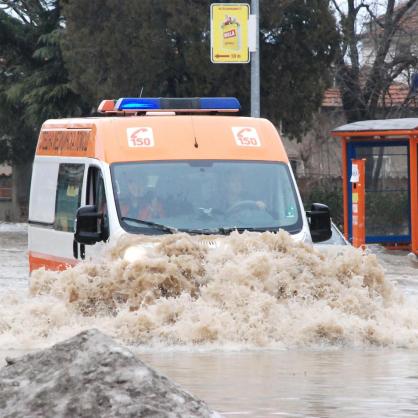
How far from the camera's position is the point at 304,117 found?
→ 3409 cm

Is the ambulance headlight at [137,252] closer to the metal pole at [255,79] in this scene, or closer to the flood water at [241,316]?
the flood water at [241,316]

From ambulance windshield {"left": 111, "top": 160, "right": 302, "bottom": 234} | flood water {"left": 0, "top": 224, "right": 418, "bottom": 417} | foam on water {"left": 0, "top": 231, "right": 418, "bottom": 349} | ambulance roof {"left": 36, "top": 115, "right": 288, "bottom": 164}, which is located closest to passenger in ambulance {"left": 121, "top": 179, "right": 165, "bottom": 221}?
ambulance windshield {"left": 111, "top": 160, "right": 302, "bottom": 234}

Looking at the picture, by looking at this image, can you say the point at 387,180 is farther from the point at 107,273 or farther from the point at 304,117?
the point at 107,273

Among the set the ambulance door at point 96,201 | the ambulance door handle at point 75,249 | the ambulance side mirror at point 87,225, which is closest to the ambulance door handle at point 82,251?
the ambulance door at point 96,201

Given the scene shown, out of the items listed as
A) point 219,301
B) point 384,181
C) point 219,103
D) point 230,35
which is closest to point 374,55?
point 384,181

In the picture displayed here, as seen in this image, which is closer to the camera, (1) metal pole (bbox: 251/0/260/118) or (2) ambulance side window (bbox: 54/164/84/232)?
(2) ambulance side window (bbox: 54/164/84/232)

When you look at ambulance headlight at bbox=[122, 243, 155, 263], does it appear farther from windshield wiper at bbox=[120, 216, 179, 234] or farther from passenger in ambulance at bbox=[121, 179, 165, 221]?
passenger in ambulance at bbox=[121, 179, 165, 221]

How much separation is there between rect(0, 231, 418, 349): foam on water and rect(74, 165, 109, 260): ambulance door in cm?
47

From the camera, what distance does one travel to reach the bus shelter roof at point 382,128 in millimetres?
27234

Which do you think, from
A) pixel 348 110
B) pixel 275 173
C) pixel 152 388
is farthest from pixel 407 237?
pixel 152 388

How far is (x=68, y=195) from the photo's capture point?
46.2 ft

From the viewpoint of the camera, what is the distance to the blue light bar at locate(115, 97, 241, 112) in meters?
14.6

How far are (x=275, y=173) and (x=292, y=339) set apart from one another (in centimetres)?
212

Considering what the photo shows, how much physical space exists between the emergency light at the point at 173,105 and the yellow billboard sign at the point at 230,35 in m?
10.2
